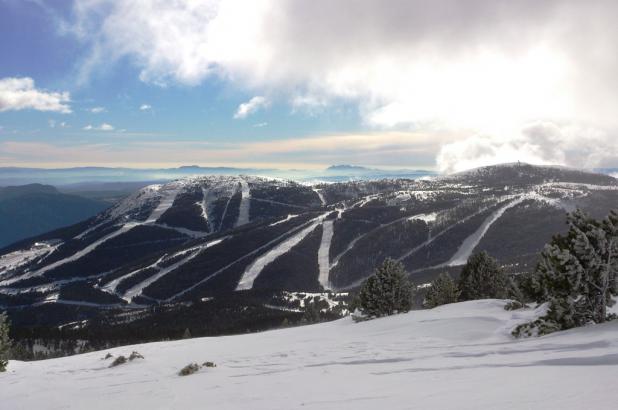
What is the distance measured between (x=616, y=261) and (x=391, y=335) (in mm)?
10904

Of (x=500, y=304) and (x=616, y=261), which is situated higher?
(x=616, y=261)

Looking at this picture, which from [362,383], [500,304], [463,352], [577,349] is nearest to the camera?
[362,383]

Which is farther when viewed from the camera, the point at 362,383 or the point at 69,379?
the point at 69,379

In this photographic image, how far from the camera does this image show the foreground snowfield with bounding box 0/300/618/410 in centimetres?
930

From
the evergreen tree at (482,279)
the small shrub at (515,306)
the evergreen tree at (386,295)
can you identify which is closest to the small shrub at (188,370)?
the small shrub at (515,306)

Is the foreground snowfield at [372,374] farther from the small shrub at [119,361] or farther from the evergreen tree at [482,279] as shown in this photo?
the evergreen tree at [482,279]

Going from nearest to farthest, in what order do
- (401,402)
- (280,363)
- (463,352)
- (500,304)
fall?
(401,402)
(463,352)
(280,363)
(500,304)

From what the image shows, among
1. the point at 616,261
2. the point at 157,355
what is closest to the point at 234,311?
the point at 157,355

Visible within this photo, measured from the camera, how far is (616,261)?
62.5 ft

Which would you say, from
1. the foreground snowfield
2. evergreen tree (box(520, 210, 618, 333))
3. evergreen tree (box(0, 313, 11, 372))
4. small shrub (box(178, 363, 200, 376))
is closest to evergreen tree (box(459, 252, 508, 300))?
the foreground snowfield

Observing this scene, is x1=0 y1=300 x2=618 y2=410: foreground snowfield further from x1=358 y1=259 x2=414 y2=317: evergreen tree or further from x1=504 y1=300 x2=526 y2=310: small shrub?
x1=358 y1=259 x2=414 y2=317: evergreen tree

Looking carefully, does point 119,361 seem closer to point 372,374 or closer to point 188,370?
point 188,370

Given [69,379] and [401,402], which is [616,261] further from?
[69,379]

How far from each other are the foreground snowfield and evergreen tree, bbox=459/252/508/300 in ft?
98.6
